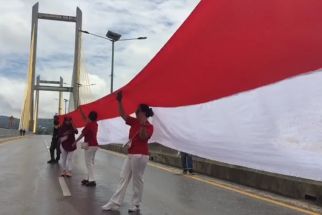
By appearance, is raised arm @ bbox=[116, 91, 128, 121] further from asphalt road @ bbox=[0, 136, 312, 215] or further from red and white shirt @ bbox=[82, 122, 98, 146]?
red and white shirt @ bbox=[82, 122, 98, 146]

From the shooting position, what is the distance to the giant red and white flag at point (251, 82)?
3.61 metres

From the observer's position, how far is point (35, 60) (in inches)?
3775

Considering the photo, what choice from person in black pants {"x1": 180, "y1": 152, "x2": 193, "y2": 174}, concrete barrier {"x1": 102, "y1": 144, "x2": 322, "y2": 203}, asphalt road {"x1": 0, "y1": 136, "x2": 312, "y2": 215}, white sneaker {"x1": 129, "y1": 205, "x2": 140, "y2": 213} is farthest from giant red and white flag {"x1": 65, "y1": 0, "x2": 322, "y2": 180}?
person in black pants {"x1": 180, "y1": 152, "x2": 193, "y2": 174}

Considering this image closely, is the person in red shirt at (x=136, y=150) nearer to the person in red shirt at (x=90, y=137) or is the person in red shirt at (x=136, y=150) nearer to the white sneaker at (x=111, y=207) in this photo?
the white sneaker at (x=111, y=207)

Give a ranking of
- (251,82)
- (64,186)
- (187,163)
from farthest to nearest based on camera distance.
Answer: (187,163), (64,186), (251,82)

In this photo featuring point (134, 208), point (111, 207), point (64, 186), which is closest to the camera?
point (134, 208)

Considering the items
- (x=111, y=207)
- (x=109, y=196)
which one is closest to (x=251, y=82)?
(x=111, y=207)

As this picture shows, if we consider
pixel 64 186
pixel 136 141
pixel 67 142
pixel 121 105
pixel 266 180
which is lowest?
pixel 64 186

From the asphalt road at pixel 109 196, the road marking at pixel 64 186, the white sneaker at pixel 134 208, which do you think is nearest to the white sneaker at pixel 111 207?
the asphalt road at pixel 109 196

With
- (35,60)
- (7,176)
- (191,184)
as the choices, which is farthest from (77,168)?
(35,60)

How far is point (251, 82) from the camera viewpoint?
4148 millimetres

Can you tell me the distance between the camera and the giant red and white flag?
3611mm

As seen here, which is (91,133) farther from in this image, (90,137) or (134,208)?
(134,208)

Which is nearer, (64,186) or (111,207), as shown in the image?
(111,207)
